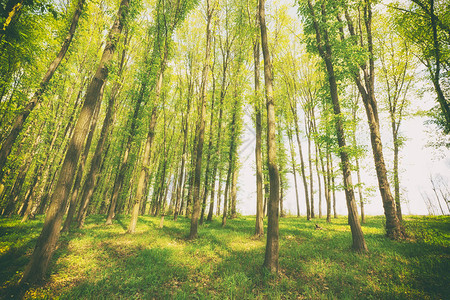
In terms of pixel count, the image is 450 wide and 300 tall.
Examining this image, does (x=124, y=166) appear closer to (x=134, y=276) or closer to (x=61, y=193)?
(x=61, y=193)

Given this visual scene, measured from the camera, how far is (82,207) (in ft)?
38.1

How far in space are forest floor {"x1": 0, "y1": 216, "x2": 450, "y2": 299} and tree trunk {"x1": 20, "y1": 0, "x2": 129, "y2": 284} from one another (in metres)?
0.47

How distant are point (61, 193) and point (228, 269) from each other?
621 cm

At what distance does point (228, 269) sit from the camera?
19.9 feet

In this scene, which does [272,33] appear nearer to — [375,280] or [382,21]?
[382,21]

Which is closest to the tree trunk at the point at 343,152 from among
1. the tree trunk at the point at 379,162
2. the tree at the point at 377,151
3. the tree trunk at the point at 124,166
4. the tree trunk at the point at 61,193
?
the tree at the point at 377,151

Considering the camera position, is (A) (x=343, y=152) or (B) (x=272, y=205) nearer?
(B) (x=272, y=205)

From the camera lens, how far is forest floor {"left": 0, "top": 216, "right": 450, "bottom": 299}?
15.3 ft

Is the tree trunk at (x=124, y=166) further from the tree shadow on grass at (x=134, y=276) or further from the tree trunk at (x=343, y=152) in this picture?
the tree trunk at (x=343, y=152)

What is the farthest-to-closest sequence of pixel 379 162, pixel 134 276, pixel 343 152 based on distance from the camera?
1. pixel 379 162
2. pixel 343 152
3. pixel 134 276

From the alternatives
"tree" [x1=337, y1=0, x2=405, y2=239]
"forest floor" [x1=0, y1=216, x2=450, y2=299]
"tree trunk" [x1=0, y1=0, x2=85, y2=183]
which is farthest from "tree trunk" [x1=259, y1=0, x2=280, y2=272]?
"tree trunk" [x1=0, y1=0, x2=85, y2=183]

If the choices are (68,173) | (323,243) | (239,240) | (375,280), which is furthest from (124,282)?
(323,243)

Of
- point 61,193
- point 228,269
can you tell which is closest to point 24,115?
point 61,193

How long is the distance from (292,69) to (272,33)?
6.35 m
